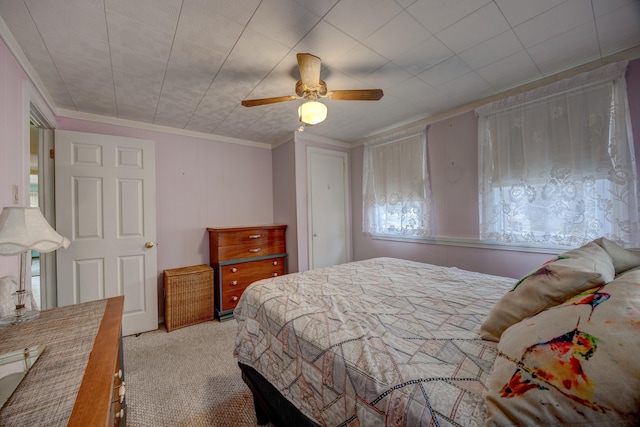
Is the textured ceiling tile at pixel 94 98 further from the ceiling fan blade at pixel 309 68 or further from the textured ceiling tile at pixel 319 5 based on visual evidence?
the textured ceiling tile at pixel 319 5

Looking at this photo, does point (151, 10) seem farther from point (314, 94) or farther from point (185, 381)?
point (185, 381)

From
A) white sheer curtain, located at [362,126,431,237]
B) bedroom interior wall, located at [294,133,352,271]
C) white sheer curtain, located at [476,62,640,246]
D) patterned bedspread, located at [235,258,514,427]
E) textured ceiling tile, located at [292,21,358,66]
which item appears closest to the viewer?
patterned bedspread, located at [235,258,514,427]

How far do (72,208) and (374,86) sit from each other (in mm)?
3124

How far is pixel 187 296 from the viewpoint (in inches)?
109

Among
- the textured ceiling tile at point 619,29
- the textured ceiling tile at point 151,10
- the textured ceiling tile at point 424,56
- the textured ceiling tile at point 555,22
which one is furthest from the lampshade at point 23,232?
the textured ceiling tile at point 619,29

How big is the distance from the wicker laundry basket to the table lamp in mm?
1620

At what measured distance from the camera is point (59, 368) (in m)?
0.77

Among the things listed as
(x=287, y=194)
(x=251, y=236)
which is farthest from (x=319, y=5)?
(x=251, y=236)

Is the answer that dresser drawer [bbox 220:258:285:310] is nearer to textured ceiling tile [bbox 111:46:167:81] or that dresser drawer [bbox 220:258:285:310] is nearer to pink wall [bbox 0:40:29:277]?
pink wall [bbox 0:40:29:277]

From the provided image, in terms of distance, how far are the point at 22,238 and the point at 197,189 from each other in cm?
229

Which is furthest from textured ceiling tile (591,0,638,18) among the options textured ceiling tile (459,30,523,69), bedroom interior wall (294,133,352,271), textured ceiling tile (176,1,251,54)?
bedroom interior wall (294,133,352,271)

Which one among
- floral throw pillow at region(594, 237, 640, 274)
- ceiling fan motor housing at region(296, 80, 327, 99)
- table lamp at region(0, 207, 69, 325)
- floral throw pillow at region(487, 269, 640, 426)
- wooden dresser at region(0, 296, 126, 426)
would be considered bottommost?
wooden dresser at region(0, 296, 126, 426)

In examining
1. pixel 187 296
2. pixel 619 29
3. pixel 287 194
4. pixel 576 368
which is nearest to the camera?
pixel 576 368

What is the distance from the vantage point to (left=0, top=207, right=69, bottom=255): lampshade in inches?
38.8
